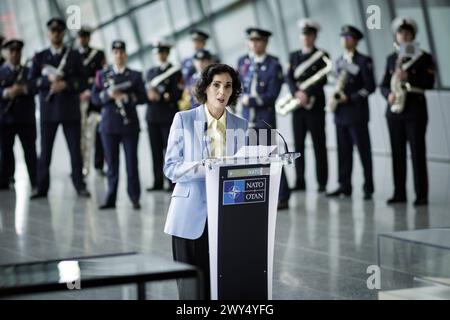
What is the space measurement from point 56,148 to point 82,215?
10.2 meters

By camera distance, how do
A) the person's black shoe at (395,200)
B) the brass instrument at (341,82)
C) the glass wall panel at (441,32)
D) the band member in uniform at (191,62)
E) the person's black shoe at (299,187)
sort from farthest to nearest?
1. the glass wall panel at (441,32)
2. the band member in uniform at (191,62)
3. the person's black shoe at (299,187)
4. the brass instrument at (341,82)
5. the person's black shoe at (395,200)

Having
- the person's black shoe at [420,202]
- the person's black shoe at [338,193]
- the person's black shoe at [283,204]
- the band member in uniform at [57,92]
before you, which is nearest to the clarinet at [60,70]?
the band member in uniform at [57,92]

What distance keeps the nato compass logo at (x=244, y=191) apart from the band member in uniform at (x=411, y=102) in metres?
6.07

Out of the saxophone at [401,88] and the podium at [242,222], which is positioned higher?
the saxophone at [401,88]

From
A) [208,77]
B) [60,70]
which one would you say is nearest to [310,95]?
[60,70]

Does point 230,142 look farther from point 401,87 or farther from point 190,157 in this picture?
point 401,87

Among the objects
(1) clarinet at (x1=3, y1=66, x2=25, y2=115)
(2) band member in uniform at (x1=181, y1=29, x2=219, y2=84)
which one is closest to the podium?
(1) clarinet at (x1=3, y1=66, x2=25, y2=115)

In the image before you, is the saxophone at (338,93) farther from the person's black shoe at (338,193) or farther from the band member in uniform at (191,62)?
the band member in uniform at (191,62)

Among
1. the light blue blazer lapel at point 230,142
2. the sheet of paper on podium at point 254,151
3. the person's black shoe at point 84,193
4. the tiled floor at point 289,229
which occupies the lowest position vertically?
the tiled floor at point 289,229

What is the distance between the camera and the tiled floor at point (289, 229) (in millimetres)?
7070

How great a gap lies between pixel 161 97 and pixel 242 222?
7728mm

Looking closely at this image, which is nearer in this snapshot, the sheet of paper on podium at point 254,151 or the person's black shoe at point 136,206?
the sheet of paper on podium at point 254,151
